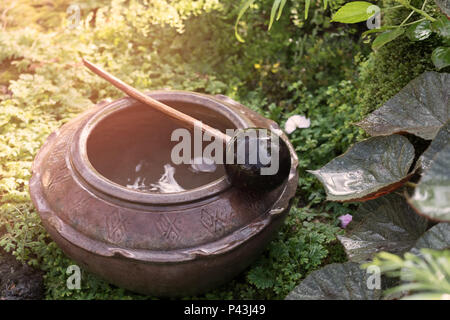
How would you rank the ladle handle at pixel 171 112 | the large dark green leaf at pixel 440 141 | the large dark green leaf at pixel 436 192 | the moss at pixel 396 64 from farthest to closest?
the moss at pixel 396 64, the ladle handle at pixel 171 112, the large dark green leaf at pixel 440 141, the large dark green leaf at pixel 436 192

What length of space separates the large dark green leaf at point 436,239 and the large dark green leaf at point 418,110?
491mm

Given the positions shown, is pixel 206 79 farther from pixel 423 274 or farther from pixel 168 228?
pixel 423 274

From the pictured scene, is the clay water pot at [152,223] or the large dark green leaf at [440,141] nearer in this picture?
the large dark green leaf at [440,141]

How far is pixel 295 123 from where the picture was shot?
10.7 feet

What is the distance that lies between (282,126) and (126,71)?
1452 millimetres

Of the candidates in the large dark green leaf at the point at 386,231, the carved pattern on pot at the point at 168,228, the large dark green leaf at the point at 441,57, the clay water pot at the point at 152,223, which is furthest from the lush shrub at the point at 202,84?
the large dark green leaf at the point at 441,57

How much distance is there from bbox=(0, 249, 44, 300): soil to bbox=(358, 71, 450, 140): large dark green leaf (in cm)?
198

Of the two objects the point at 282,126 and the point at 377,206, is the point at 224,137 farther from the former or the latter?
the point at 282,126

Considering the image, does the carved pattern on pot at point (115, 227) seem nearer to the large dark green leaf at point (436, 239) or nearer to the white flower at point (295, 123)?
the large dark green leaf at point (436, 239)

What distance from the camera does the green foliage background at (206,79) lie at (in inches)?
99.4

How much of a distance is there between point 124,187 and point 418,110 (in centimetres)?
143

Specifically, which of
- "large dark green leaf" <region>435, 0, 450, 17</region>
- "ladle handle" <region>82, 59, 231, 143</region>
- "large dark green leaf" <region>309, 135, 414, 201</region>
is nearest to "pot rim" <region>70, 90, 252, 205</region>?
"ladle handle" <region>82, 59, 231, 143</region>

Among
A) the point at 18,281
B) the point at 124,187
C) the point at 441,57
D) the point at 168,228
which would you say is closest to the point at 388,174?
the point at 441,57

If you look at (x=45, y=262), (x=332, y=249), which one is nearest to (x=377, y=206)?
(x=332, y=249)
